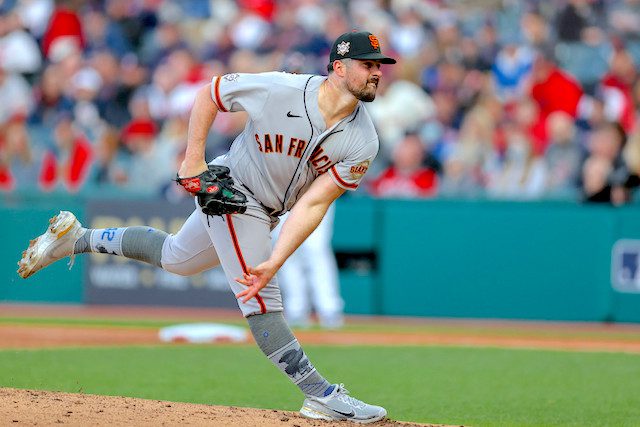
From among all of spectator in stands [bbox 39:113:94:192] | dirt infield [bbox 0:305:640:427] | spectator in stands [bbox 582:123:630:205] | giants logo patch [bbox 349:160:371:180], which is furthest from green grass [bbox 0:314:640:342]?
giants logo patch [bbox 349:160:371:180]

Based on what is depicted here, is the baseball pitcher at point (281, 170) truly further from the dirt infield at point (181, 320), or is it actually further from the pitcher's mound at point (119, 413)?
the dirt infield at point (181, 320)

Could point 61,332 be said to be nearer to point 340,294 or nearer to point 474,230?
point 340,294

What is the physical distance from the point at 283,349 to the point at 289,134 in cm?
118


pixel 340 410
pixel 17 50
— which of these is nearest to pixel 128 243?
pixel 340 410

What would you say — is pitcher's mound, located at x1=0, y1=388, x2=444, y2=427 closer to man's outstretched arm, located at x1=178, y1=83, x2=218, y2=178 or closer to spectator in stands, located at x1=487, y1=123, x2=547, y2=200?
man's outstretched arm, located at x1=178, y1=83, x2=218, y2=178

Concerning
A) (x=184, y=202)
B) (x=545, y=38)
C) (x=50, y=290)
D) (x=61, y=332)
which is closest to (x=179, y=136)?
(x=184, y=202)

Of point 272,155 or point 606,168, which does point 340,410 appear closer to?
point 272,155

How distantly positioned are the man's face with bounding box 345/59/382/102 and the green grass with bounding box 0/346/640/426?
2109 millimetres

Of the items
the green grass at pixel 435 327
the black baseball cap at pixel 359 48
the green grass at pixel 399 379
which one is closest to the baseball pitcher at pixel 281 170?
the black baseball cap at pixel 359 48

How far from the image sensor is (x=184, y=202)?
14094 millimetres

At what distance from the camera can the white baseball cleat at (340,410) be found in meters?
6.50

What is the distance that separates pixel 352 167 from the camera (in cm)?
638

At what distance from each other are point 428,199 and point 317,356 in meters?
4.04

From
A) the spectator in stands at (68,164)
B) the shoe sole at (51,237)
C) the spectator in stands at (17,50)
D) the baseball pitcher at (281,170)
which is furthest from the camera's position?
the spectator in stands at (17,50)
